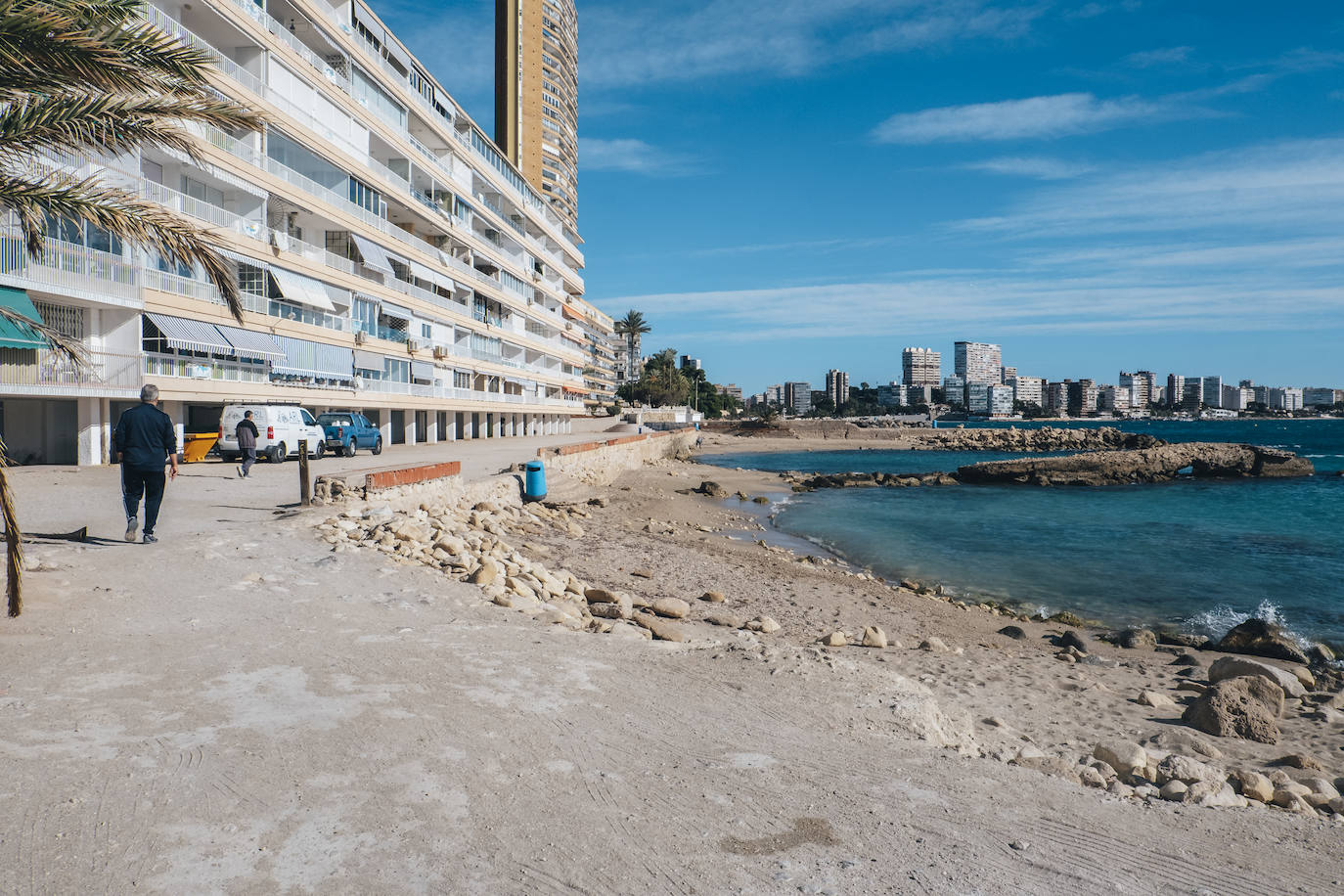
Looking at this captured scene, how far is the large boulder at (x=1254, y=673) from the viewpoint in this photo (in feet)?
29.8

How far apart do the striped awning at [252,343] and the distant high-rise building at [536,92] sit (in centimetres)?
7121

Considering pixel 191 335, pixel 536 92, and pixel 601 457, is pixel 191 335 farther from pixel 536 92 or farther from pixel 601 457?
pixel 536 92

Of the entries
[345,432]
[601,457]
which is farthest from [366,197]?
[601,457]

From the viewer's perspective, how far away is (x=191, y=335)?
2416cm

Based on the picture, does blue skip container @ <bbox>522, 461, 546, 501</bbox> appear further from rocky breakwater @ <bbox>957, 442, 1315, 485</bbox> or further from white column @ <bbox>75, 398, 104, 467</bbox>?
Answer: rocky breakwater @ <bbox>957, 442, 1315, 485</bbox>

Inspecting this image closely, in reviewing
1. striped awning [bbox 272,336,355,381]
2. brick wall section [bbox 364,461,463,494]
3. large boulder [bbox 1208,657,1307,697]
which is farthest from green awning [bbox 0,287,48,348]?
large boulder [bbox 1208,657,1307,697]

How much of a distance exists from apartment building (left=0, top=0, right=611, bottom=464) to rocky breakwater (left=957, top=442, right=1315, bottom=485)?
3153 cm

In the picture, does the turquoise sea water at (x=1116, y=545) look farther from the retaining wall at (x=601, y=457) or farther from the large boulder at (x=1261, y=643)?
the retaining wall at (x=601, y=457)

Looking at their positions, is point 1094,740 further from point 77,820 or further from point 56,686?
point 56,686

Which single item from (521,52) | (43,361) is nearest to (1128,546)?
(43,361)

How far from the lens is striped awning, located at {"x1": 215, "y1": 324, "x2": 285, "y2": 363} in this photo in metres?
25.9

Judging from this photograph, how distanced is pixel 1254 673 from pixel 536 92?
347ft

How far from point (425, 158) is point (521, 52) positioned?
67.8 metres

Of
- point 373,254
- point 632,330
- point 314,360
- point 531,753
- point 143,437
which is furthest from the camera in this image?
point 632,330
